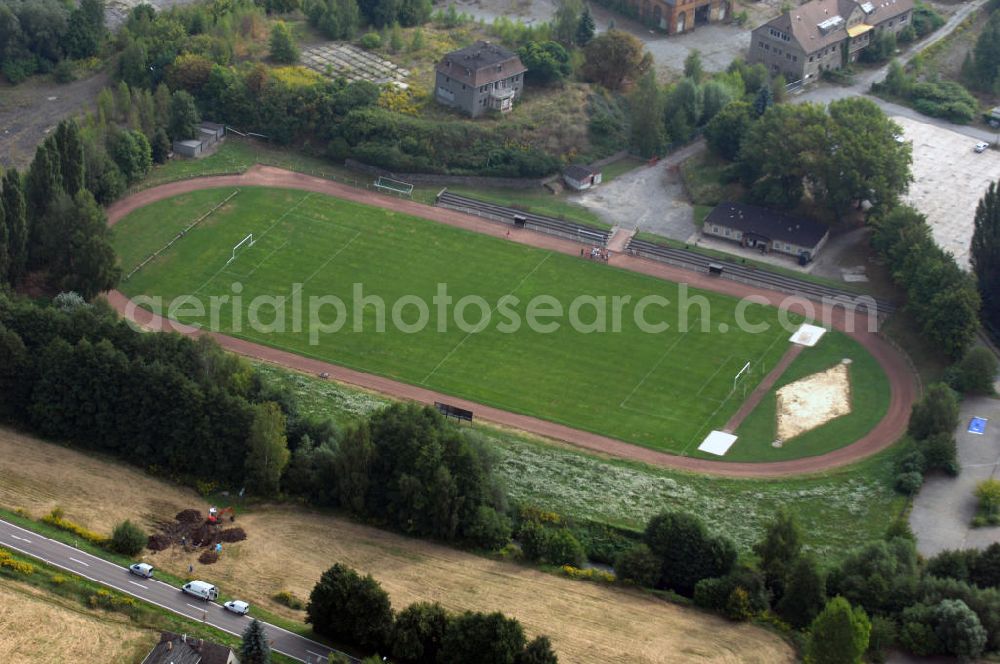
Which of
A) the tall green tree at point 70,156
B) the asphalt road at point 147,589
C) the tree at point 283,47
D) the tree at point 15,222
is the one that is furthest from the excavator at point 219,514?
the tree at point 283,47

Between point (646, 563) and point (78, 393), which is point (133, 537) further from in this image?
point (646, 563)

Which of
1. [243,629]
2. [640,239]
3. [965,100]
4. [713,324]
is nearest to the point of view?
[243,629]

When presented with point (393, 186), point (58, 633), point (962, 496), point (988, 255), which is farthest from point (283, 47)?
point (962, 496)

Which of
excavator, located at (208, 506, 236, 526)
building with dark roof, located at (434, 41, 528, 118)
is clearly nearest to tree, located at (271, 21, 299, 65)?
building with dark roof, located at (434, 41, 528, 118)

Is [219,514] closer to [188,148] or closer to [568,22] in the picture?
[188,148]

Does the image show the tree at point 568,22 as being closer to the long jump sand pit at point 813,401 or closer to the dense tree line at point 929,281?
the dense tree line at point 929,281

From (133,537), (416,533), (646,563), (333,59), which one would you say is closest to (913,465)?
(646,563)
